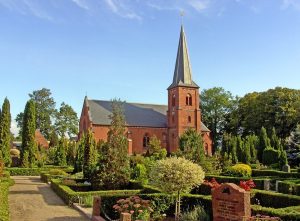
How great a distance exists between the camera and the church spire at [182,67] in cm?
5787

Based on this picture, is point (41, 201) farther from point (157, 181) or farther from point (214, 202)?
point (214, 202)

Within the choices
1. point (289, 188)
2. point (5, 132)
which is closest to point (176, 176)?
point (289, 188)

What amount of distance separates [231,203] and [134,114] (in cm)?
5135

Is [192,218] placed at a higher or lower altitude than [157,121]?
lower

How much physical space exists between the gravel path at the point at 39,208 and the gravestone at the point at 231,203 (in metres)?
5.12

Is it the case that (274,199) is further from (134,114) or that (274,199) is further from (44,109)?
(44,109)

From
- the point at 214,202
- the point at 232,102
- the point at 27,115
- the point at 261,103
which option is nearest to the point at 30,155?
the point at 27,115

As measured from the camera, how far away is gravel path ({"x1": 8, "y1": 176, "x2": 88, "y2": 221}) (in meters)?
13.7

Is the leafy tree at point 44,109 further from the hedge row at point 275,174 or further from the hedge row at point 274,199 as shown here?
the hedge row at point 274,199

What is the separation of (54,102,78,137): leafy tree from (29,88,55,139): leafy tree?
4.76ft

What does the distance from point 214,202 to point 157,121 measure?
50.4 meters

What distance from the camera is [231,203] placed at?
35.4 feet

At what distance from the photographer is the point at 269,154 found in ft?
146

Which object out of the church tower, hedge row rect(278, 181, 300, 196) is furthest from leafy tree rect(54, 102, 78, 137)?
hedge row rect(278, 181, 300, 196)
